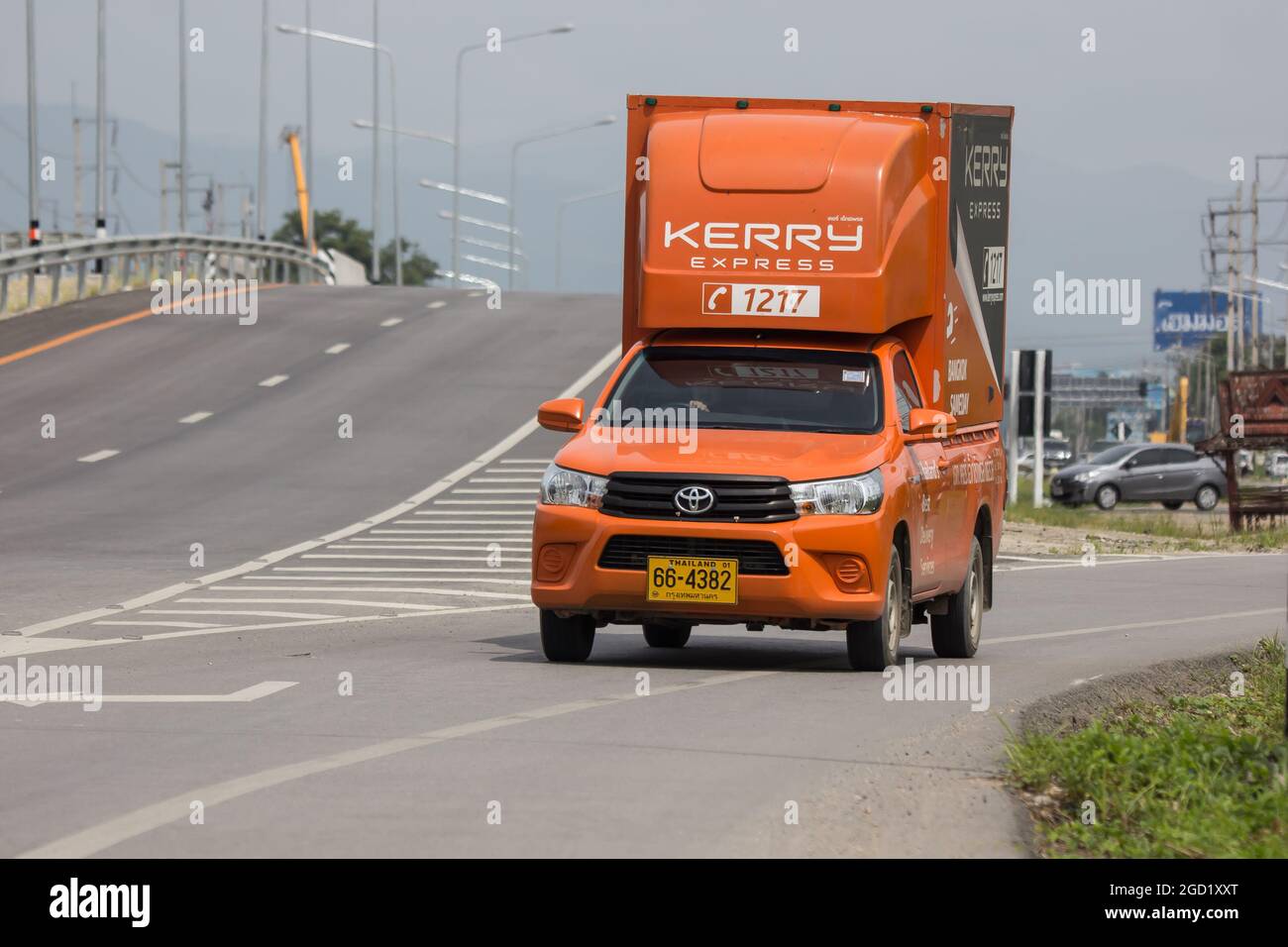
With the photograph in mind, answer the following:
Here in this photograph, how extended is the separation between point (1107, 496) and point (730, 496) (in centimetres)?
4584

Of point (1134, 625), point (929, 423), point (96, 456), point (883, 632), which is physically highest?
point (929, 423)

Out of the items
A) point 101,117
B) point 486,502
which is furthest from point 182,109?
point 486,502

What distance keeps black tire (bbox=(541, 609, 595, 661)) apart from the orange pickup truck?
0.01 metres

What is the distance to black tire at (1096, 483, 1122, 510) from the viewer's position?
56594 millimetres

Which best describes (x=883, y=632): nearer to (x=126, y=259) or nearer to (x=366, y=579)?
(x=366, y=579)

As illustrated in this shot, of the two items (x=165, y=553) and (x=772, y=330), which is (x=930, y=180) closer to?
(x=772, y=330)

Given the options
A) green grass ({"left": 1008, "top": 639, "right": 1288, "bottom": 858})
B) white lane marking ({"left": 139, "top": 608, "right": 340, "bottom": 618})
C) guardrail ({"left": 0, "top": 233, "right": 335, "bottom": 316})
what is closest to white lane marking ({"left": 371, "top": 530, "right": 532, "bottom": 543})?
white lane marking ({"left": 139, "top": 608, "right": 340, "bottom": 618})

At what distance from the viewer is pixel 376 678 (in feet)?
40.4

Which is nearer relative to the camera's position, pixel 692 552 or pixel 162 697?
pixel 162 697

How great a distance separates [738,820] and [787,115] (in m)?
7.13

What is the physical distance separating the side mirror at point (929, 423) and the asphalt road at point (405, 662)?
1.49 meters

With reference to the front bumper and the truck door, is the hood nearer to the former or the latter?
the front bumper

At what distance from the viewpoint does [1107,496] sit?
186ft

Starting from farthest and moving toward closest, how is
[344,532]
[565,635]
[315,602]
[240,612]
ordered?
[344,532] < [315,602] < [240,612] < [565,635]
